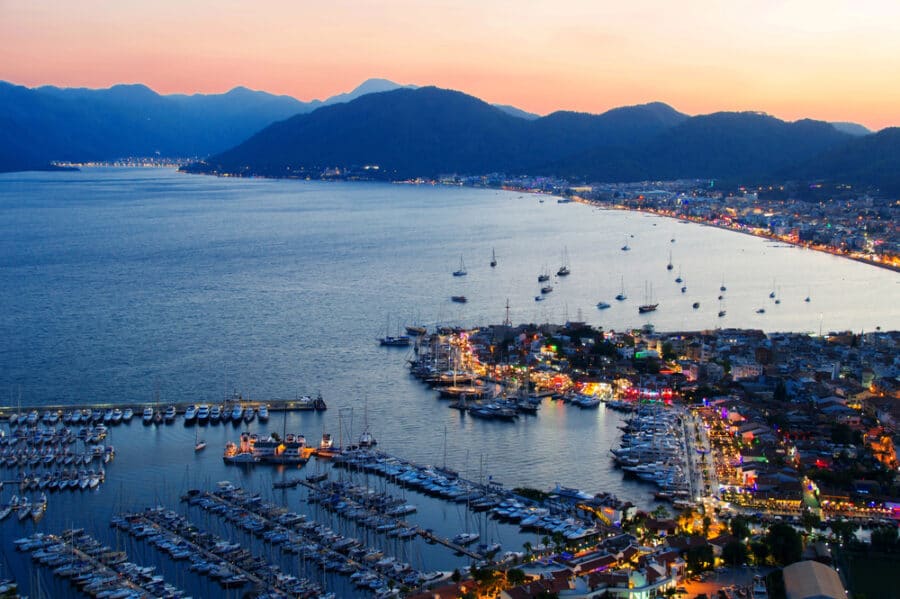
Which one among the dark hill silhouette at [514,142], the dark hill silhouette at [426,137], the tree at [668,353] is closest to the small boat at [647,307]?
the tree at [668,353]

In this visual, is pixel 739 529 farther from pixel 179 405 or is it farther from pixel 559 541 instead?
pixel 179 405

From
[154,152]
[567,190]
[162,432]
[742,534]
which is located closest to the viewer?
[742,534]

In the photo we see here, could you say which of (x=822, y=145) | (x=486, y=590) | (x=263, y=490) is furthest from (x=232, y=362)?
(x=822, y=145)

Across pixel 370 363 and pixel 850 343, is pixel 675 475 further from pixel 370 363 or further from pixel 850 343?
pixel 850 343

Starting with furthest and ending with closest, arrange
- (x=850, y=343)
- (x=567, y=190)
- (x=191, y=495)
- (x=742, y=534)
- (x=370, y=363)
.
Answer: (x=567, y=190) < (x=850, y=343) < (x=370, y=363) < (x=191, y=495) < (x=742, y=534)

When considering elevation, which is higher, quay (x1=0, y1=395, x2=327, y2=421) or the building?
the building

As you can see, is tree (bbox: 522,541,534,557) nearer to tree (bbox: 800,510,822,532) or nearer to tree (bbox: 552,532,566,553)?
tree (bbox: 552,532,566,553)

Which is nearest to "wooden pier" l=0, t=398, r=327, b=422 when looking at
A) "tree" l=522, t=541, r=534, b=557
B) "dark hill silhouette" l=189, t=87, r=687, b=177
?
"tree" l=522, t=541, r=534, b=557
